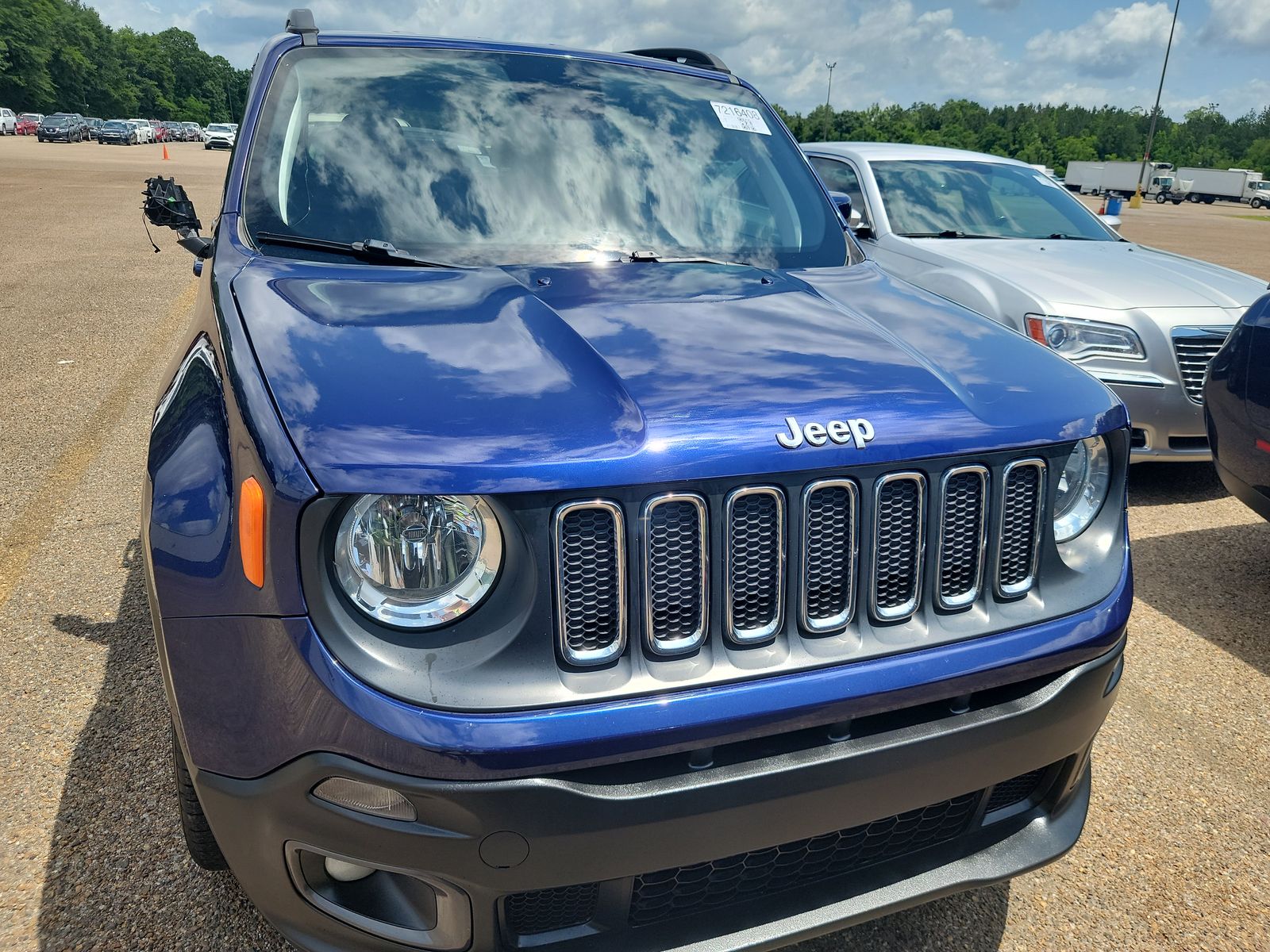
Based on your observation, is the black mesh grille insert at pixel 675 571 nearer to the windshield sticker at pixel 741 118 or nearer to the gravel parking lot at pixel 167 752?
the gravel parking lot at pixel 167 752

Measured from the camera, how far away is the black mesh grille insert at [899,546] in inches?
69.5

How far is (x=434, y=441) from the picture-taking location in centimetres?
153

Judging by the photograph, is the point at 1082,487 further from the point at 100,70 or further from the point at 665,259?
the point at 100,70

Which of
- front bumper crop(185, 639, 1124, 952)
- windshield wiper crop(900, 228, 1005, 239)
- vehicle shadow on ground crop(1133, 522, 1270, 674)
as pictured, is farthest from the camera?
windshield wiper crop(900, 228, 1005, 239)

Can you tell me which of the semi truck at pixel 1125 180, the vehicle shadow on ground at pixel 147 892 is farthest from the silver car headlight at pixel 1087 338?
the semi truck at pixel 1125 180

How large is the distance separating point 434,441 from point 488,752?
477 mm

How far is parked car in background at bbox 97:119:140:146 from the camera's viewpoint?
6316 cm

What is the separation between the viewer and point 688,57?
395 cm

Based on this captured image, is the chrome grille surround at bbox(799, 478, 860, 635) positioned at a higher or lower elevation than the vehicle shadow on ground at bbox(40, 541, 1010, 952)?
higher

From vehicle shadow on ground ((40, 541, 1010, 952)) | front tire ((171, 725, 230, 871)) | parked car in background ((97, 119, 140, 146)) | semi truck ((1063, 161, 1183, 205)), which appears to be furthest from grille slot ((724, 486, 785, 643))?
parked car in background ((97, 119, 140, 146))

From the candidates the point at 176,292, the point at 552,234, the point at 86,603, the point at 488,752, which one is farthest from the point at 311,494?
the point at 176,292

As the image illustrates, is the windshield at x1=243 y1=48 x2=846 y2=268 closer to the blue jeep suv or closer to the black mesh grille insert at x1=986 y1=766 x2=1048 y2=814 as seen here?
the blue jeep suv

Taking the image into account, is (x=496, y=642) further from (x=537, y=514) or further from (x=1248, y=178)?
(x=1248, y=178)

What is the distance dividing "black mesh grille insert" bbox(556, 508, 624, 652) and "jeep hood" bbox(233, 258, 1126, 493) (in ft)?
0.26
